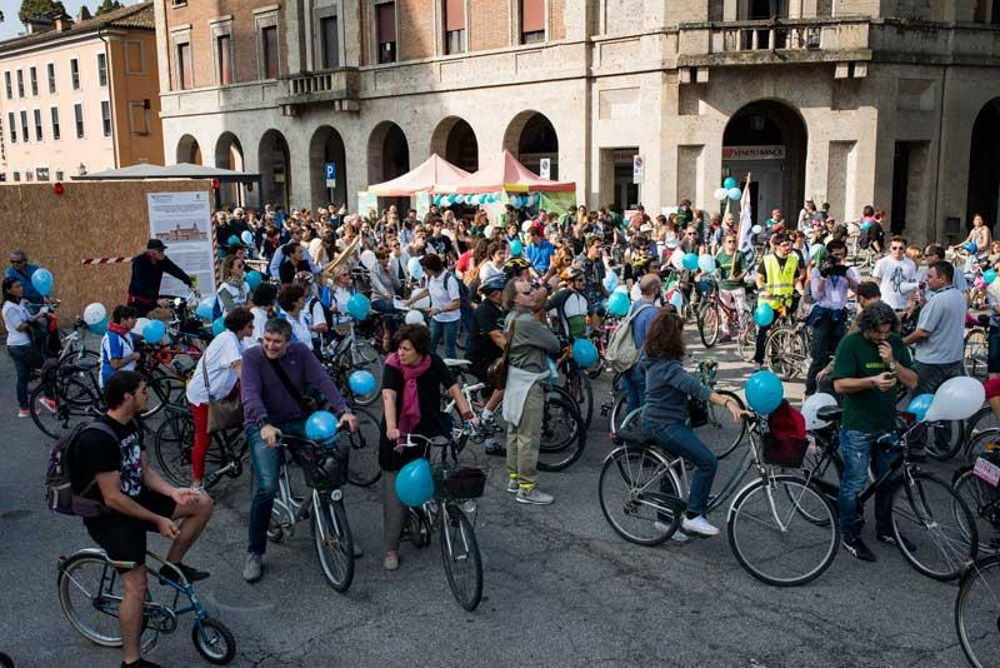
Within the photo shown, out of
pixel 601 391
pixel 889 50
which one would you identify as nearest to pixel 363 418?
pixel 601 391

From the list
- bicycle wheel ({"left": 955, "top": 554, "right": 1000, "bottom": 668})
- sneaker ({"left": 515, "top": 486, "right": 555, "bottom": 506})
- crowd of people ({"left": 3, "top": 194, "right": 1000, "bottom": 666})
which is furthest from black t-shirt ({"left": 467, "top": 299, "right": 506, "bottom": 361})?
bicycle wheel ({"left": 955, "top": 554, "right": 1000, "bottom": 668})

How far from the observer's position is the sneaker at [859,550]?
20.6 ft

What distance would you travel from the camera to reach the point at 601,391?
11.4m

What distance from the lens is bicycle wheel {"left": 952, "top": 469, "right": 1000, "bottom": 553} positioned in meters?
6.09

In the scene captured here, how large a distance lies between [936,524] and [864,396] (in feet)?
3.06

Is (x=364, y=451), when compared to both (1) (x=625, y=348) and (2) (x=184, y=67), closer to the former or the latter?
(1) (x=625, y=348)

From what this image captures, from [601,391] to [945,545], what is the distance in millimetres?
5664

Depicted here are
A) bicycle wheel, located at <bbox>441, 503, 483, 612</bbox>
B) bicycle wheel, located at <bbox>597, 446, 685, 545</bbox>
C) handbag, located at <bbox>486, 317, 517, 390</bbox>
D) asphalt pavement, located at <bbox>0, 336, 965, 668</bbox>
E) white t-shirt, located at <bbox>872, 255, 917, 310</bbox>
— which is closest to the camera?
asphalt pavement, located at <bbox>0, 336, 965, 668</bbox>

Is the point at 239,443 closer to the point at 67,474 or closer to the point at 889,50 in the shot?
the point at 67,474

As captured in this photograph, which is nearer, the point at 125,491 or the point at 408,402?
the point at 125,491

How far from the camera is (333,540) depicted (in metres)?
6.00

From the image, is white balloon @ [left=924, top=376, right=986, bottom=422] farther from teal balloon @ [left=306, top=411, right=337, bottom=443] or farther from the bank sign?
the bank sign

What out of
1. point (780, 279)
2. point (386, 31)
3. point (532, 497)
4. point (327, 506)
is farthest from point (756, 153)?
point (327, 506)

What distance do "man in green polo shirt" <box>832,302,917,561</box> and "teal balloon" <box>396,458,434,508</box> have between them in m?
2.84
